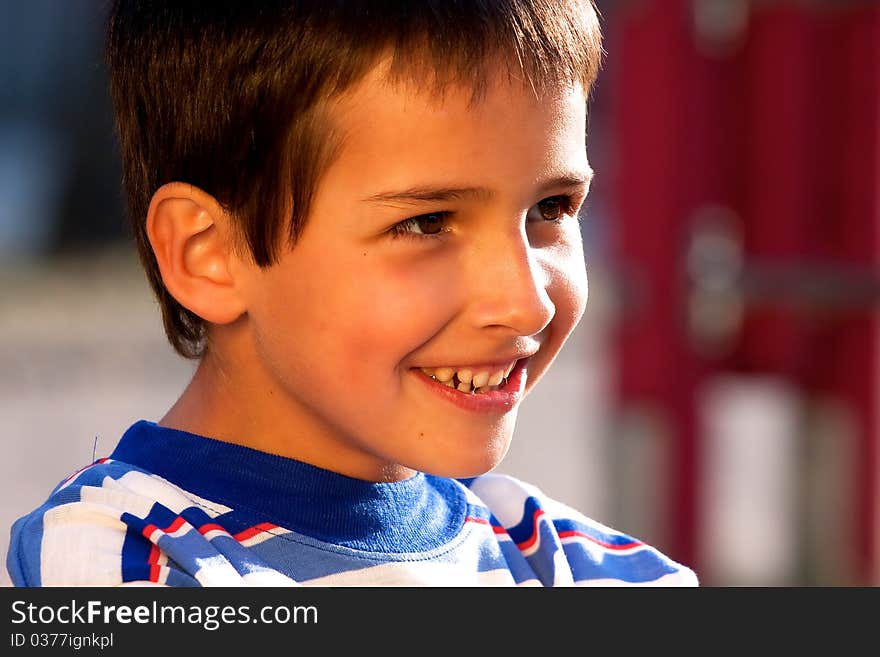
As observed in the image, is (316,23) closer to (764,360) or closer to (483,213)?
(483,213)

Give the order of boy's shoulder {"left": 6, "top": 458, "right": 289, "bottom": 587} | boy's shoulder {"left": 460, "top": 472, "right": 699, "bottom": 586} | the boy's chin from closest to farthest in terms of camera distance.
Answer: boy's shoulder {"left": 6, "top": 458, "right": 289, "bottom": 587} < the boy's chin < boy's shoulder {"left": 460, "top": 472, "right": 699, "bottom": 586}

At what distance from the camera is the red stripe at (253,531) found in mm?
1289

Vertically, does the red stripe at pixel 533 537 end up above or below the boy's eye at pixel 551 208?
below

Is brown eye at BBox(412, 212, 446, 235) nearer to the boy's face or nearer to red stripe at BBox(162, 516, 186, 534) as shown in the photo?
the boy's face

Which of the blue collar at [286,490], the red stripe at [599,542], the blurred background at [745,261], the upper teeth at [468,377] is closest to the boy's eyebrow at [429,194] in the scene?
the upper teeth at [468,377]

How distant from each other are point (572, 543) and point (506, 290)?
304 millimetres

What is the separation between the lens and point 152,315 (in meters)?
7.27

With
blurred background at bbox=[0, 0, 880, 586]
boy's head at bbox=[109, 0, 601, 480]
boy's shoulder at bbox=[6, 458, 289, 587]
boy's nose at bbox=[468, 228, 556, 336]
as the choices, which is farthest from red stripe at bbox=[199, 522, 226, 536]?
blurred background at bbox=[0, 0, 880, 586]

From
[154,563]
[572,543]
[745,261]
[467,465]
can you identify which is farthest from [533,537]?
[745,261]

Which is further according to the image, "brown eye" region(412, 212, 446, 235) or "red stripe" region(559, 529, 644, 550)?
"red stripe" region(559, 529, 644, 550)

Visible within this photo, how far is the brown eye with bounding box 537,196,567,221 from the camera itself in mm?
1359

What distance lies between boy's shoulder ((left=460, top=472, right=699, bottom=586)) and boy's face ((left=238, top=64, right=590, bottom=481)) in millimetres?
150

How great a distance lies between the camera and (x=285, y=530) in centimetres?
131

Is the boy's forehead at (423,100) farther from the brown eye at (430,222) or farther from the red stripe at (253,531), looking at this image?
the red stripe at (253,531)
